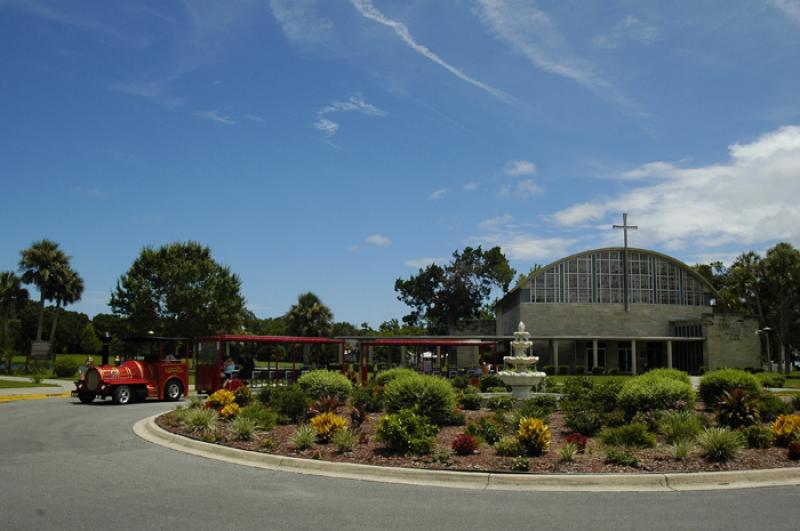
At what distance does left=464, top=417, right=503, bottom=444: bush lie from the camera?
40.6 feet

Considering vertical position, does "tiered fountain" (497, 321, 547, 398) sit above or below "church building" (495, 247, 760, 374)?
below

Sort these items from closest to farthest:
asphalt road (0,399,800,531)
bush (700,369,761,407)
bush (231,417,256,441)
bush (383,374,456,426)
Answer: asphalt road (0,399,800,531)
bush (231,417,256,441)
bush (383,374,456,426)
bush (700,369,761,407)

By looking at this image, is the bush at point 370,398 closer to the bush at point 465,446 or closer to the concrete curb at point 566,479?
the bush at point 465,446

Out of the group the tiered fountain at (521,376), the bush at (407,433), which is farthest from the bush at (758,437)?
the tiered fountain at (521,376)

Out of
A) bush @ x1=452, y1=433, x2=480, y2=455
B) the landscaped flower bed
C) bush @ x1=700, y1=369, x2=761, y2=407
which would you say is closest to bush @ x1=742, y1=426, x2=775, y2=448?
the landscaped flower bed

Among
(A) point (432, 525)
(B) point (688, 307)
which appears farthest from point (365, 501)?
(B) point (688, 307)

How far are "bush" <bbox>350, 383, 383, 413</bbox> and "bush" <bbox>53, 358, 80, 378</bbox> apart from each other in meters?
29.0

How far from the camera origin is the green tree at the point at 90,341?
274 ft

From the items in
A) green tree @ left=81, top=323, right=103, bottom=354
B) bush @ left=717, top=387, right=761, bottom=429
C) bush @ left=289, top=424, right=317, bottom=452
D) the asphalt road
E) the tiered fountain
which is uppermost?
green tree @ left=81, top=323, right=103, bottom=354

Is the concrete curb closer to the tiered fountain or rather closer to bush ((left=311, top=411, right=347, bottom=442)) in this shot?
bush ((left=311, top=411, right=347, bottom=442))

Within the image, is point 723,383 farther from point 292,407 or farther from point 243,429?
point 243,429

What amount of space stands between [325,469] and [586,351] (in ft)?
181

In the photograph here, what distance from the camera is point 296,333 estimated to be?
67438mm

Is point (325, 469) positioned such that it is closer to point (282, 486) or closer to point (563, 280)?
point (282, 486)
